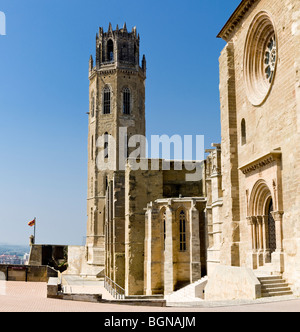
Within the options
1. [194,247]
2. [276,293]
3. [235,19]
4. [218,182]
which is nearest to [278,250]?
[276,293]

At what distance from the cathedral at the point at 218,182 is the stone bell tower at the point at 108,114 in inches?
5.2

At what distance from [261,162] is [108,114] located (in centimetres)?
4328

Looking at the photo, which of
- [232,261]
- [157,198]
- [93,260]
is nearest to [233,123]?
[232,261]

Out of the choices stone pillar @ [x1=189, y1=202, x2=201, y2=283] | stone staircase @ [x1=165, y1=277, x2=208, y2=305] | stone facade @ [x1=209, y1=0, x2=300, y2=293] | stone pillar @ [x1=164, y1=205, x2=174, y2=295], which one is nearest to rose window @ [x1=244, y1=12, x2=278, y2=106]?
stone facade @ [x1=209, y1=0, x2=300, y2=293]

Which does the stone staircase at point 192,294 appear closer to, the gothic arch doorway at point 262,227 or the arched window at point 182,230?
the arched window at point 182,230

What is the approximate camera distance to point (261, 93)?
20.1m

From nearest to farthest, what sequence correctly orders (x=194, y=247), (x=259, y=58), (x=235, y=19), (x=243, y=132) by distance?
(x=259, y=58) → (x=243, y=132) → (x=235, y=19) → (x=194, y=247)

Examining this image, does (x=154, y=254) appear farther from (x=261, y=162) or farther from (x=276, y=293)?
(x=276, y=293)

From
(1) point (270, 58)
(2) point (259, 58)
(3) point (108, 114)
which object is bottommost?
(1) point (270, 58)

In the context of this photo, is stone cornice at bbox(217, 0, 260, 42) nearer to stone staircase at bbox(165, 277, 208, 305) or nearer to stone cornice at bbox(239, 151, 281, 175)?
stone cornice at bbox(239, 151, 281, 175)

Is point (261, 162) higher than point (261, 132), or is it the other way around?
point (261, 132)

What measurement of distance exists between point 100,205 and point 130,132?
9.97 m

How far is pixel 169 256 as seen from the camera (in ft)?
116

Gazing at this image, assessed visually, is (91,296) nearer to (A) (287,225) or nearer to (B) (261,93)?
(A) (287,225)
